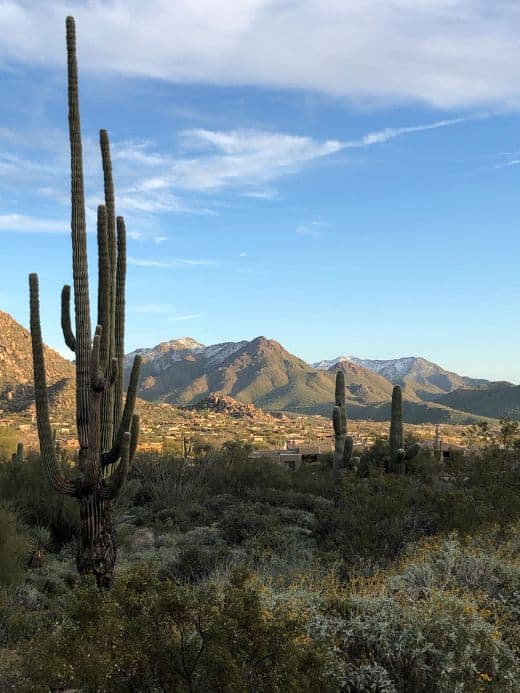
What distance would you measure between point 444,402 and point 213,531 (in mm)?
139934

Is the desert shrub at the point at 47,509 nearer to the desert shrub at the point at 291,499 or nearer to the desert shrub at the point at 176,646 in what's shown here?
the desert shrub at the point at 291,499

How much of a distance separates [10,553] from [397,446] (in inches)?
589

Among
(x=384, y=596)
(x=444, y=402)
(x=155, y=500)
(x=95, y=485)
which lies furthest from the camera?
(x=444, y=402)

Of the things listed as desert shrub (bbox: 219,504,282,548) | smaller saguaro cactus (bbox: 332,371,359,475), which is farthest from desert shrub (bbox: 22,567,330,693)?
smaller saguaro cactus (bbox: 332,371,359,475)

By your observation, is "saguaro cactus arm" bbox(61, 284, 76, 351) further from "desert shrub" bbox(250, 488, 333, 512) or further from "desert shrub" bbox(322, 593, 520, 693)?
"desert shrub" bbox(250, 488, 333, 512)

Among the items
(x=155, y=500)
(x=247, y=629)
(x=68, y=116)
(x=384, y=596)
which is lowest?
(x=155, y=500)

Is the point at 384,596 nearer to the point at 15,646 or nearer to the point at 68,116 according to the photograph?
the point at 15,646

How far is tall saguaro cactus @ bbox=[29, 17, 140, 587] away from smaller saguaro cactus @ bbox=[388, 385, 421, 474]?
1386cm

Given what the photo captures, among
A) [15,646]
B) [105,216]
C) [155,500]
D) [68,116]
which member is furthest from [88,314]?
[155,500]

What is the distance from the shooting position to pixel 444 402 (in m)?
148

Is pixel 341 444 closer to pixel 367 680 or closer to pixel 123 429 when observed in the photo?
pixel 123 429

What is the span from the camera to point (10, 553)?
10.0 m

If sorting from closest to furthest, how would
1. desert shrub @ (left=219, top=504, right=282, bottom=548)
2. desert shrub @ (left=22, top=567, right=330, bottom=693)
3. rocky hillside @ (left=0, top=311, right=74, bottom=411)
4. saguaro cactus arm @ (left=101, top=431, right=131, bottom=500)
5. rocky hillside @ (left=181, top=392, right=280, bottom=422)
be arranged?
desert shrub @ (left=22, top=567, right=330, bottom=693)
saguaro cactus arm @ (left=101, top=431, right=131, bottom=500)
desert shrub @ (left=219, top=504, right=282, bottom=548)
rocky hillside @ (left=0, top=311, right=74, bottom=411)
rocky hillside @ (left=181, top=392, right=280, bottom=422)

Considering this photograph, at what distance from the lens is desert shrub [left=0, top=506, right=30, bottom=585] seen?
9742mm
